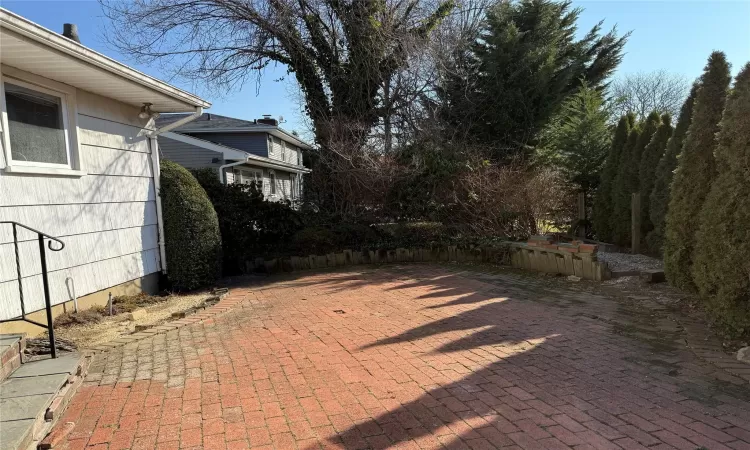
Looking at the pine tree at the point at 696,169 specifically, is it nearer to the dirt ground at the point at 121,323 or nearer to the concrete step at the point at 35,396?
the dirt ground at the point at 121,323

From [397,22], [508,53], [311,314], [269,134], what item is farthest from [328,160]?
[269,134]

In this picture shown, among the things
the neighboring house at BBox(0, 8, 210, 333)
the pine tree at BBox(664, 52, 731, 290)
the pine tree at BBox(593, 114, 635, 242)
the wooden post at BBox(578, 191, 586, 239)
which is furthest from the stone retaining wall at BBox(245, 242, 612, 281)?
the wooden post at BBox(578, 191, 586, 239)

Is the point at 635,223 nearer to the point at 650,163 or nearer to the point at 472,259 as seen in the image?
the point at 650,163

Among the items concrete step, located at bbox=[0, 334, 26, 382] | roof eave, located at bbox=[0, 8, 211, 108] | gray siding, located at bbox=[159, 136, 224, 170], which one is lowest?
concrete step, located at bbox=[0, 334, 26, 382]

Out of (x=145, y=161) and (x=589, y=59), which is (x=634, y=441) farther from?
(x=589, y=59)

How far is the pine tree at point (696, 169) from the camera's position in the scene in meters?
5.28

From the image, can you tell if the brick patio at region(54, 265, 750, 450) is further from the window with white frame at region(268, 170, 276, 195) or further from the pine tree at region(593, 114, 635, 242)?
the window with white frame at region(268, 170, 276, 195)

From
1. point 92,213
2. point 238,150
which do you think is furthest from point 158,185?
point 238,150

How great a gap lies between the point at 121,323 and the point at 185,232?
6.90 ft

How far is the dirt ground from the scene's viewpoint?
4570mm

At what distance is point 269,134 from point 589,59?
47.3 ft

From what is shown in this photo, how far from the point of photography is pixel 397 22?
39.0 ft

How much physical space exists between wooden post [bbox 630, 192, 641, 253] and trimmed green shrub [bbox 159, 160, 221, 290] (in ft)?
26.7

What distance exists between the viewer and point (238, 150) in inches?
699
